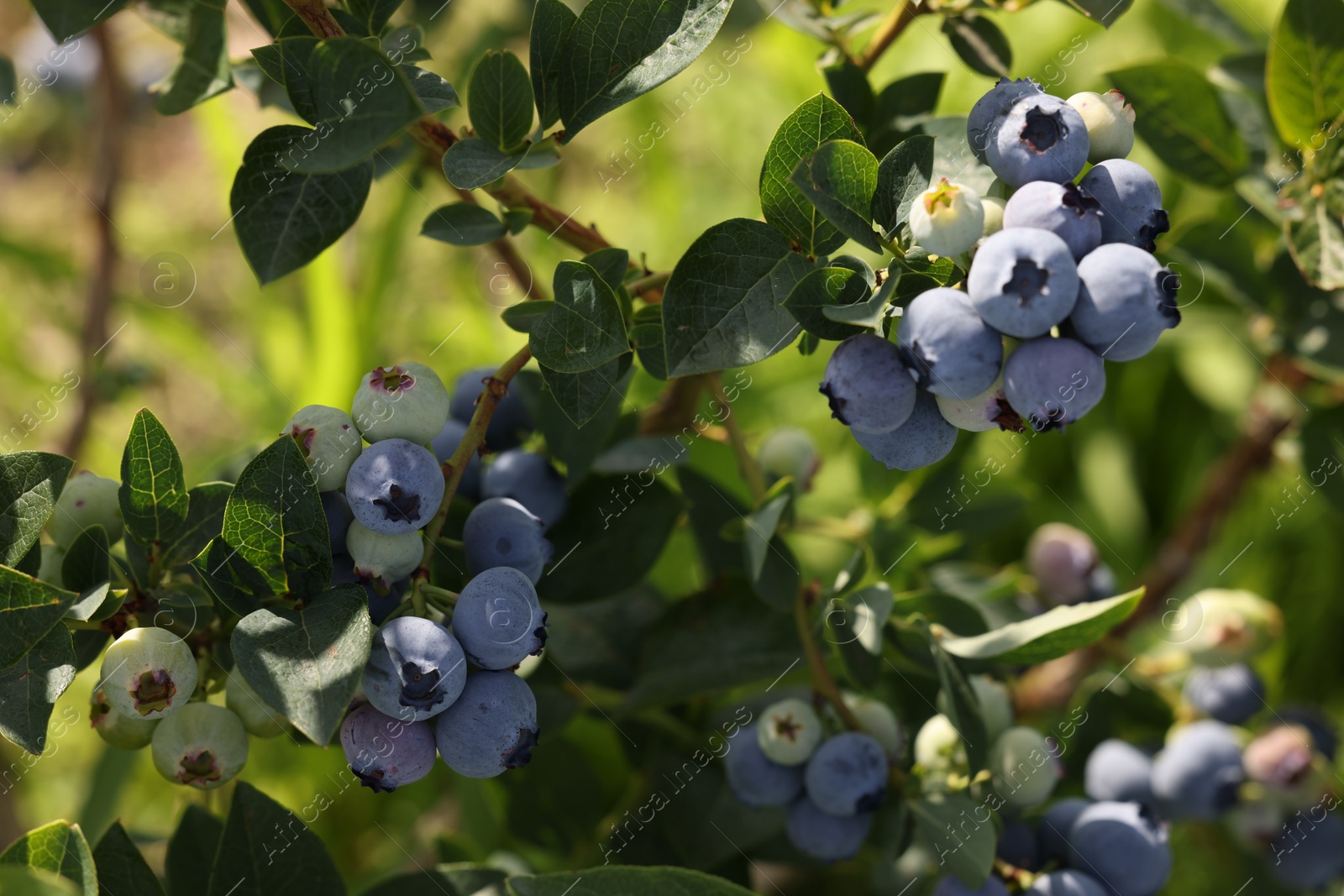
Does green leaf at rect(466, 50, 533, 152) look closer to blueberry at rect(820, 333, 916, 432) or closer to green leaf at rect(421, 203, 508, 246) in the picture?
green leaf at rect(421, 203, 508, 246)

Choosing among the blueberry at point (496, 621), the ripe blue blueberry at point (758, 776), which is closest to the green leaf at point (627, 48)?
the blueberry at point (496, 621)

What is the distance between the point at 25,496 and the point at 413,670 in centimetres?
29

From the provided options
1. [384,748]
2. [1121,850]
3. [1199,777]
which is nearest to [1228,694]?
[1199,777]

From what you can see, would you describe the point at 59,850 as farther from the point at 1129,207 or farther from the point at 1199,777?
the point at 1199,777

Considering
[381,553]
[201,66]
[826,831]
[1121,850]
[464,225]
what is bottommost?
[1121,850]

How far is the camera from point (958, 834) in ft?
2.61

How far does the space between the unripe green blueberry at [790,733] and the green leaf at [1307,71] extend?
0.73m

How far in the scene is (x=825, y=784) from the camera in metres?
0.84

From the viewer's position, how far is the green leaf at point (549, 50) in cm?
71

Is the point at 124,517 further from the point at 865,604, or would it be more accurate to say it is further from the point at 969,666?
the point at 969,666

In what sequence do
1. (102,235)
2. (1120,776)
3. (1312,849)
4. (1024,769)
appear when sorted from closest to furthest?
(1024,769) < (1120,776) < (1312,849) < (102,235)

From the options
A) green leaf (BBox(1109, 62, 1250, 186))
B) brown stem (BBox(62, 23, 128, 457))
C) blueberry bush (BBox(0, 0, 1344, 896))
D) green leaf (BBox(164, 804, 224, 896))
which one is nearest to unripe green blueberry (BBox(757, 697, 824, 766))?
blueberry bush (BBox(0, 0, 1344, 896))

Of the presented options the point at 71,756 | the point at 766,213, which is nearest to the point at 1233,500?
the point at 766,213

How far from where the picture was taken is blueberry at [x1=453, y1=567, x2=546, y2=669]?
625 mm
